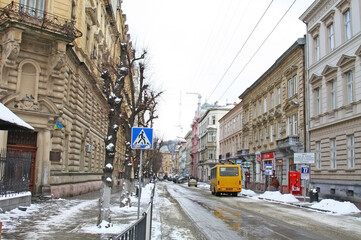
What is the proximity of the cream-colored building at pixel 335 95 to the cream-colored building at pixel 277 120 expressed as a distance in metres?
2.27

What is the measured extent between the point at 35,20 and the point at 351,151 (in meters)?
19.8

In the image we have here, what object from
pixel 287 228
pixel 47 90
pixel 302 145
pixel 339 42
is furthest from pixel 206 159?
pixel 287 228

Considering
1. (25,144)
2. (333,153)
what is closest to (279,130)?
(333,153)

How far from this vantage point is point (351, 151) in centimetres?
2417

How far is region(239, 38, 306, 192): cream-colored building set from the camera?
108 ft

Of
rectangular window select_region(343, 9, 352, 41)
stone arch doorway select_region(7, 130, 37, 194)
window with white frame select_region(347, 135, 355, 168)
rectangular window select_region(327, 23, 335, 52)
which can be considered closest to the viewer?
stone arch doorway select_region(7, 130, 37, 194)

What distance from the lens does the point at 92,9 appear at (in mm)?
26672

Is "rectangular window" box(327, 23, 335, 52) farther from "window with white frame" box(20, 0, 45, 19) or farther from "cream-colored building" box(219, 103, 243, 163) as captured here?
"cream-colored building" box(219, 103, 243, 163)

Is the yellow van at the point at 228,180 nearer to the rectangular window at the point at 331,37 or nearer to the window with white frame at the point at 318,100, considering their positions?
the window with white frame at the point at 318,100

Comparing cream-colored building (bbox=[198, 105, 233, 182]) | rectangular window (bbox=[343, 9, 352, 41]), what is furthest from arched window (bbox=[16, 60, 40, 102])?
cream-colored building (bbox=[198, 105, 233, 182])

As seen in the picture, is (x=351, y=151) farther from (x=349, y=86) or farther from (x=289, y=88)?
(x=289, y=88)

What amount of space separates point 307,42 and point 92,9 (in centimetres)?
1737

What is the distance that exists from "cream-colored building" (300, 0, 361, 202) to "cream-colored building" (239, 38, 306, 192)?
89.5 inches

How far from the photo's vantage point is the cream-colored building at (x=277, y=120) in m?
33.0
